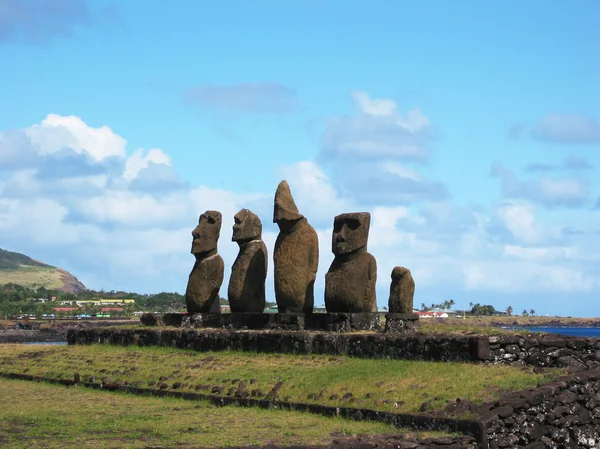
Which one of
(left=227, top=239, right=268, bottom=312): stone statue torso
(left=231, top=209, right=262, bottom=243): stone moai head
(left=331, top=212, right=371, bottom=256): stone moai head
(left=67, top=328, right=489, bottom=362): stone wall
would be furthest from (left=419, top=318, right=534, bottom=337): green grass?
(left=231, top=209, right=262, bottom=243): stone moai head

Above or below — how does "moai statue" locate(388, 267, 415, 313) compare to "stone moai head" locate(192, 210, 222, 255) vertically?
below

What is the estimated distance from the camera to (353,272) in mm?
22047

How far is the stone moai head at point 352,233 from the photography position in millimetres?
22125

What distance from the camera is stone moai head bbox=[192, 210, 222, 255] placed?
26.2 m

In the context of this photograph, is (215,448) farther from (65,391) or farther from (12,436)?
(65,391)

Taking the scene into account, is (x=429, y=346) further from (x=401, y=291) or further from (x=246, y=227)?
(x=246, y=227)

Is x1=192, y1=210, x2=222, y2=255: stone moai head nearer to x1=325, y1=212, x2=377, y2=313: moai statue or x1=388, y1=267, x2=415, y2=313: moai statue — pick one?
x1=325, y1=212, x2=377, y2=313: moai statue

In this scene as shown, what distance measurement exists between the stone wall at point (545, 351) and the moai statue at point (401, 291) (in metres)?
3.82

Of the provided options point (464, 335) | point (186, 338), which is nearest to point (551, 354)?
point (464, 335)

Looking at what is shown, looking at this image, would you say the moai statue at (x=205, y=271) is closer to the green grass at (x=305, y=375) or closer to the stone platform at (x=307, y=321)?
the stone platform at (x=307, y=321)

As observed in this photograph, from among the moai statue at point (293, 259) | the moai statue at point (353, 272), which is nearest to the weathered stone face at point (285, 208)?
the moai statue at point (293, 259)

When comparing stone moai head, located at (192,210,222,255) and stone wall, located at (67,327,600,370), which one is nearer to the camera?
stone wall, located at (67,327,600,370)

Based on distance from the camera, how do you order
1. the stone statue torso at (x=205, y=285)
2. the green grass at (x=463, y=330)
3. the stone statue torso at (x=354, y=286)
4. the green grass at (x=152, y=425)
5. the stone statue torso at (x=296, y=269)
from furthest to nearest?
the stone statue torso at (x=205, y=285) < the stone statue torso at (x=296, y=269) < the stone statue torso at (x=354, y=286) < the green grass at (x=463, y=330) < the green grass at (x=152, y=425)

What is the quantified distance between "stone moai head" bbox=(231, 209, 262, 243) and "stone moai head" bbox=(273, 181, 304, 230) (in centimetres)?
146
